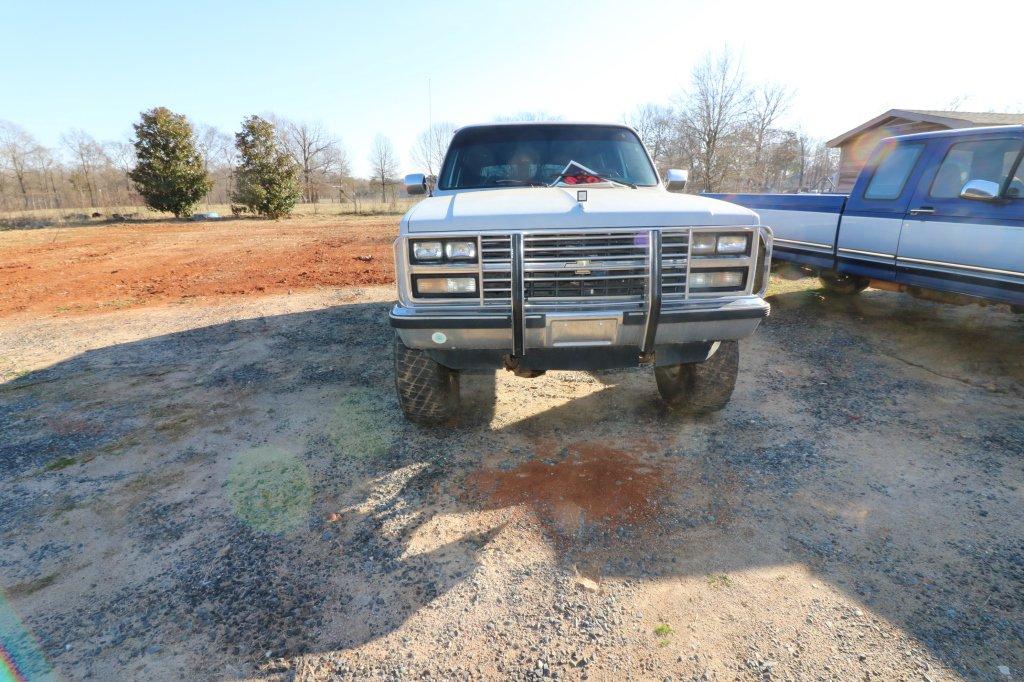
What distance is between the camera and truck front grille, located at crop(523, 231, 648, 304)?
290cm

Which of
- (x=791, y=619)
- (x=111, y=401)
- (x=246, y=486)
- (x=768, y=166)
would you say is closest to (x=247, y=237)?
(x=111, y=401)

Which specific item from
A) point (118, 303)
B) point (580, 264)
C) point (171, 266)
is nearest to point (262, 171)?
point (171, 266)

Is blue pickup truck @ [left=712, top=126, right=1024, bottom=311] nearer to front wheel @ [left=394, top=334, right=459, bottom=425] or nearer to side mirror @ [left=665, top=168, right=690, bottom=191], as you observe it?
side mirror @ [left=665, top=168, right=690, bottom=191]

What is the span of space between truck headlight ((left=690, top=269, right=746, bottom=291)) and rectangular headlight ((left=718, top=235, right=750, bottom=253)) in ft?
0.42

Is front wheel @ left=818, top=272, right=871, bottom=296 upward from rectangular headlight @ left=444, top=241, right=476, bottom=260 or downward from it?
downward

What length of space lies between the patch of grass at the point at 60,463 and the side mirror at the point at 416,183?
3305 millimetres

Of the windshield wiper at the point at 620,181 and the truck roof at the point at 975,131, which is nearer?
the windshield wiper at the point at 620,181

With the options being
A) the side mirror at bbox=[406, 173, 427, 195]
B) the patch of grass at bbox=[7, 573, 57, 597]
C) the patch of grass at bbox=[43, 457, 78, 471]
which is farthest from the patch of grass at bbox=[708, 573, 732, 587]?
the side mirror at bbox=[406, 173, 427, 195]

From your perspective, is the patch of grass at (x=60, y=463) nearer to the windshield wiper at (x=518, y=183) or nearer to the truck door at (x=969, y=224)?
the windshield wiper at (x=518, y=183)

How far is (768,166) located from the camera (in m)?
29.4

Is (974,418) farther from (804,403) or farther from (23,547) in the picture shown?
(23,547)

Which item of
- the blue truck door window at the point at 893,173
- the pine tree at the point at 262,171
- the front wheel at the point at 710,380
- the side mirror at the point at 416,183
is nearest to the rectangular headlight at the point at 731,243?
the front wheel at the point at 710,380

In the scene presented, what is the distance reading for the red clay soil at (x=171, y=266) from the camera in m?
8.59

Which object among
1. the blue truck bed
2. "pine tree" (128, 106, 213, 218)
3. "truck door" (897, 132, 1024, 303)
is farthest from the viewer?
"pine tree" (128, 106, 213, 218)
